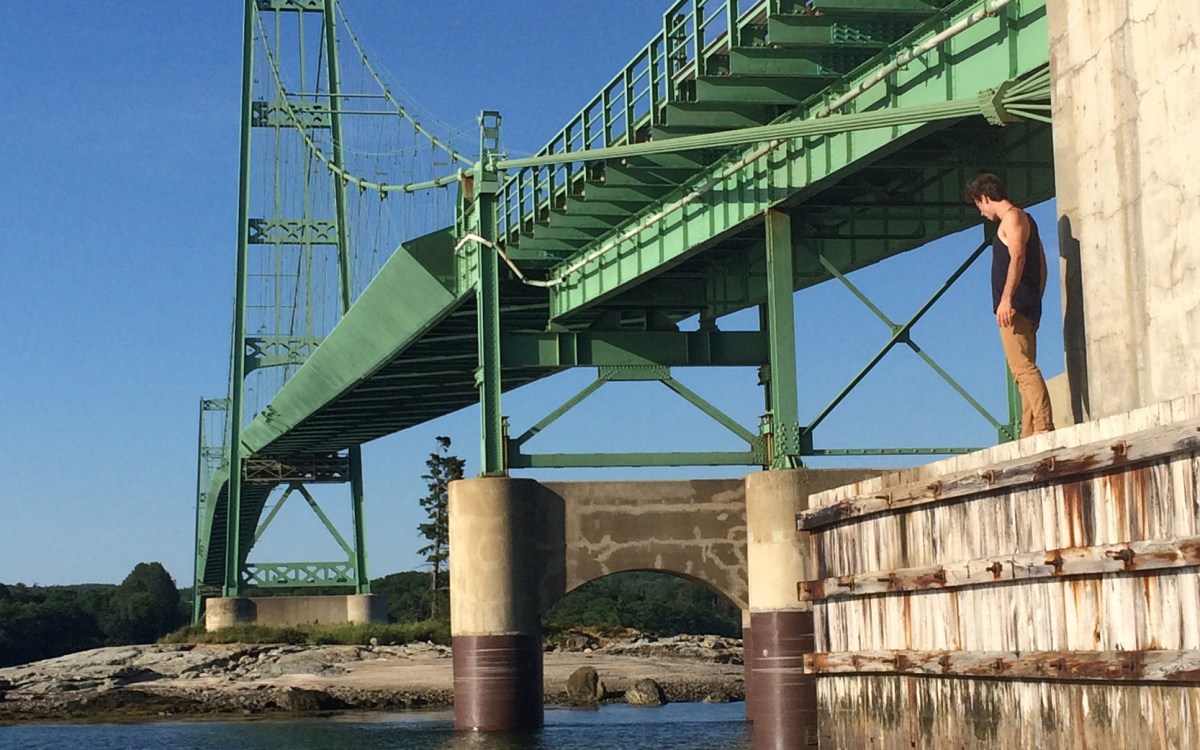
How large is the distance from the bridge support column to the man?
1444 centimetres

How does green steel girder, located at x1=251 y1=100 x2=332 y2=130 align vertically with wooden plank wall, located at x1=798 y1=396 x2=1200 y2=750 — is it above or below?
above

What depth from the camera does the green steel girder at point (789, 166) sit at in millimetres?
21672

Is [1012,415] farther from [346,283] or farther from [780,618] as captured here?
[346,283]

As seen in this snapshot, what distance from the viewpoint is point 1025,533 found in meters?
12.9

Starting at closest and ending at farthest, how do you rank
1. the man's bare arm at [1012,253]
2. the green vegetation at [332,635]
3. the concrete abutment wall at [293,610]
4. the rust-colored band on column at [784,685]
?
the man's bare arm at [1012,253] → the rust-colored band on column at [784,685] → the green vegetation at [332,635] → the concrete abutment wall at [293,610]

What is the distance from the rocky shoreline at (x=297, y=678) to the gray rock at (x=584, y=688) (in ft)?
0.39

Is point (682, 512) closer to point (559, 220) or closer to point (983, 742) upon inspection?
point (559, 220)

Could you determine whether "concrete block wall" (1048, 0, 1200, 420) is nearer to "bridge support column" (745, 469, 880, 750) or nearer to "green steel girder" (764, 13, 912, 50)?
"green steel girder" (764, 13, 912, 50)

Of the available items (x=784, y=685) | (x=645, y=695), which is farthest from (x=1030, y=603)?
(x=645, y=695)

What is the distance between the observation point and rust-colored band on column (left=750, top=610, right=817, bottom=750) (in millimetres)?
29344

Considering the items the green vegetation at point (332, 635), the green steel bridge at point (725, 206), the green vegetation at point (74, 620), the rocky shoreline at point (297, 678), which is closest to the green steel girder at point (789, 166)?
the green steel bridge at point (725, 206)

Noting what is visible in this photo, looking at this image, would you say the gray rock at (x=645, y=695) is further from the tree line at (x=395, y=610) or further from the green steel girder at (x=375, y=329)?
the tree line at (x=395, y=610)

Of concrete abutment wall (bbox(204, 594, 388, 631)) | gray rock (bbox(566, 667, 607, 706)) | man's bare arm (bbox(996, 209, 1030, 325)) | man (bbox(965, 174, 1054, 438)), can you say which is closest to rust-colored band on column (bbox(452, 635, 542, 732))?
man (bbox(965, 174, 1054, 438))

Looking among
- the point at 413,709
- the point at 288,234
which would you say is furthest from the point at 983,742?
the point at 288,234
